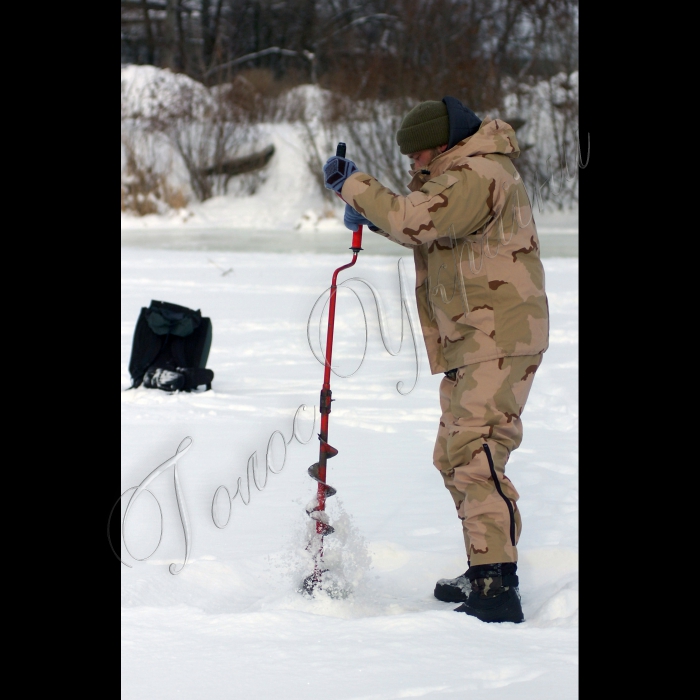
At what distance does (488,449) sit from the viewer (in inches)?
113

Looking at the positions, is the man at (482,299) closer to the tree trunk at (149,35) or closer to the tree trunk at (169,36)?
the tree trunk at (169,36)

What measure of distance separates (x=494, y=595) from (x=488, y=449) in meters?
0.46

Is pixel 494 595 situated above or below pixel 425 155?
below

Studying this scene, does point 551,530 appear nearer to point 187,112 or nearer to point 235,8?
point 187,112

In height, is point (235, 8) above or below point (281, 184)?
above

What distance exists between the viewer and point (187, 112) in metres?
25.5

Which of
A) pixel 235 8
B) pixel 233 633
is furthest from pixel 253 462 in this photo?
pixel 235 8

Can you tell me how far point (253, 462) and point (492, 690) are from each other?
271 centimetres

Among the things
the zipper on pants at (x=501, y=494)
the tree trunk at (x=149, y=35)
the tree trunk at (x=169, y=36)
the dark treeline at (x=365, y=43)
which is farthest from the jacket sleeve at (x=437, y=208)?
the tree trunk at (x=149, y=35)

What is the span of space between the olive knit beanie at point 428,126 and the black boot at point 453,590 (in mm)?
1467

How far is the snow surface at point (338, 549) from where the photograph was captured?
2.34 metres

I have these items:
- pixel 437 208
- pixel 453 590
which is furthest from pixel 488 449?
pixel 437 208

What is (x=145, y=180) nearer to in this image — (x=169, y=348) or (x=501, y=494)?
(x=169, y=348)
